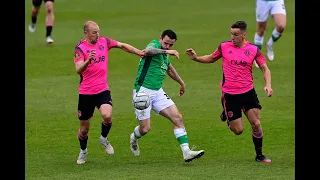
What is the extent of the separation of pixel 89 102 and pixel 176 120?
1.43m

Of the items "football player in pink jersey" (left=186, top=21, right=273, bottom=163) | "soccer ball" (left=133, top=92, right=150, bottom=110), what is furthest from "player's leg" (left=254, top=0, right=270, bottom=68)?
"soccer ball" (left=133, top=92, right=150, bottom=110)

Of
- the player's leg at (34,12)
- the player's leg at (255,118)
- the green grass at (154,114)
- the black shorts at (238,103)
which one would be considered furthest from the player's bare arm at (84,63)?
the player's leg at (34,12)

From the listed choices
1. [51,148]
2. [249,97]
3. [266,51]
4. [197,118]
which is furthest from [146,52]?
[266,51]

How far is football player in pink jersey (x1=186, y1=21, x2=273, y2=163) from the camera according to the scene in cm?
1361

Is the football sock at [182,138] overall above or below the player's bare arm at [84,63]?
below

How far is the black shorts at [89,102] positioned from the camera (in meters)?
13.7

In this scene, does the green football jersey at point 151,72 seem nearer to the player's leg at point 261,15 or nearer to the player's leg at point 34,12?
the player's leg at point 261,15

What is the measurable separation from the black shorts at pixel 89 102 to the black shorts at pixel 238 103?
1.92 meters

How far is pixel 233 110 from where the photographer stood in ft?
45.3

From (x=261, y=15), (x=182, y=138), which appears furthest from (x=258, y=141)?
(x=261, y=15)

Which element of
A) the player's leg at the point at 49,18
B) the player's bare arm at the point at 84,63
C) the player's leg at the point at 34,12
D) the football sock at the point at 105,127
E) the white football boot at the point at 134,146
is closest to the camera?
the player's bare arm at the point at 84,63

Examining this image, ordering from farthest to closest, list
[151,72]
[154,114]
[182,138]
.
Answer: [154,114], [151,72], [182,138]

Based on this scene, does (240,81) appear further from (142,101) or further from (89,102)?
(89,102)
